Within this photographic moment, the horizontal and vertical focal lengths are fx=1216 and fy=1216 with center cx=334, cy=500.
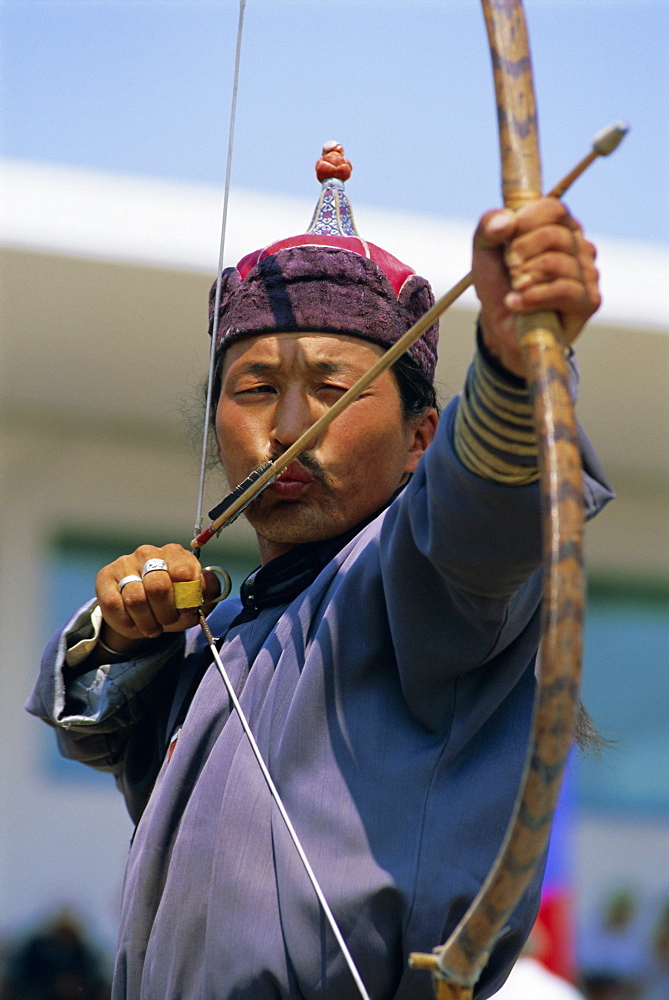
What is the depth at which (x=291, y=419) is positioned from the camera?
5.33 feet

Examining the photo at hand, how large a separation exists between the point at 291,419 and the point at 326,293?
0.67ft

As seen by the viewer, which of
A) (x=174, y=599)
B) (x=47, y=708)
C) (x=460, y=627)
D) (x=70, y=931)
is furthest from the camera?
(x=70, y=931)

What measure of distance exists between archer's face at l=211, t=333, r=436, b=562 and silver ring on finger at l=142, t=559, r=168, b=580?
0.47 ft

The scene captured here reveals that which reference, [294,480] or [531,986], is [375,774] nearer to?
[294,480]

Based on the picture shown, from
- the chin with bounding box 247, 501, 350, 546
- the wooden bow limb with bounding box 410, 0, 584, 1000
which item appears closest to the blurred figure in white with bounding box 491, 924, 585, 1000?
the chin with bounding box 247, 501, 350, 546

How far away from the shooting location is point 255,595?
1.69 m

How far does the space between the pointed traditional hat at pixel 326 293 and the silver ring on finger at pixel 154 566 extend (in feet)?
1.16

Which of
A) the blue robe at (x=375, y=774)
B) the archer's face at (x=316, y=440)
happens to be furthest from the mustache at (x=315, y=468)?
the blue robe at (x=375, y=774)

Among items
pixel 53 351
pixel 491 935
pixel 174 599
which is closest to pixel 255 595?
pixel 174 599

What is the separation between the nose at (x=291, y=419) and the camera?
161 cm

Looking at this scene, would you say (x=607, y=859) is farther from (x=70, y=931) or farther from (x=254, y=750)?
(x=254, y=750)

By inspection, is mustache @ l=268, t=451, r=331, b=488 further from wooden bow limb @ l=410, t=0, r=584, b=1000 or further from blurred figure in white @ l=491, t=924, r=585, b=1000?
blurred figure in white @ l=491, t=924, r=585, b=1000

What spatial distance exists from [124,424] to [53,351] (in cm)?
100

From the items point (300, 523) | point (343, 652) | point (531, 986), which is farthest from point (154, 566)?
point (531, 986)
